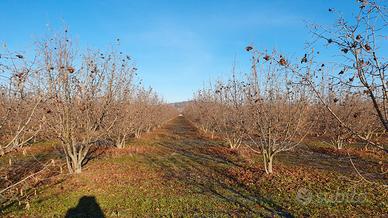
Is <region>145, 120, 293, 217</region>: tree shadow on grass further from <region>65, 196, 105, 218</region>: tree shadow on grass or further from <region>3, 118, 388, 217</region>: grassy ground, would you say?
<region>65, 196, 105, 218</region>: tree shadow on grass

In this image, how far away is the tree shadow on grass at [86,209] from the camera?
8367 millimetres

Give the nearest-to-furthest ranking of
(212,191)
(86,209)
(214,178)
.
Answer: (86,209) → (212,191) → (214,178)

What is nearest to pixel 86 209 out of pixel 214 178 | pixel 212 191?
pixel 212 191

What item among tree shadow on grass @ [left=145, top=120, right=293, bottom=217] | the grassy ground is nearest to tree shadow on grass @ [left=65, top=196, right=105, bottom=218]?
the grassy ground

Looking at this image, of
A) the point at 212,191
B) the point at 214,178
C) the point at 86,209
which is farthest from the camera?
the point at 214,178

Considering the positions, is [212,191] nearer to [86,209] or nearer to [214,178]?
[214,178]

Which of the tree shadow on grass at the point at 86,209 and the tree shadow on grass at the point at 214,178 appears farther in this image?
the tree shadow on grass at the point at 214,178

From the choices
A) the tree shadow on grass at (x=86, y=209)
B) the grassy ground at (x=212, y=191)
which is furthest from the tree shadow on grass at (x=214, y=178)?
the tree shadow on grass at (x=86, y=209)

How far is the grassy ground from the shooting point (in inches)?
332

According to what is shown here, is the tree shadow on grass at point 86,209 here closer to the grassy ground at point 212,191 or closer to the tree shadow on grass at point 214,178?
the grassy ground at point 212,191

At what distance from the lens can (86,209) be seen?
8844 millimetres

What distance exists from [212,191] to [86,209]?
4212 millimetres

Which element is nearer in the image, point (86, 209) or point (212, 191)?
point (86, 209)

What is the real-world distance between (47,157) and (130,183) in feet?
33.8
